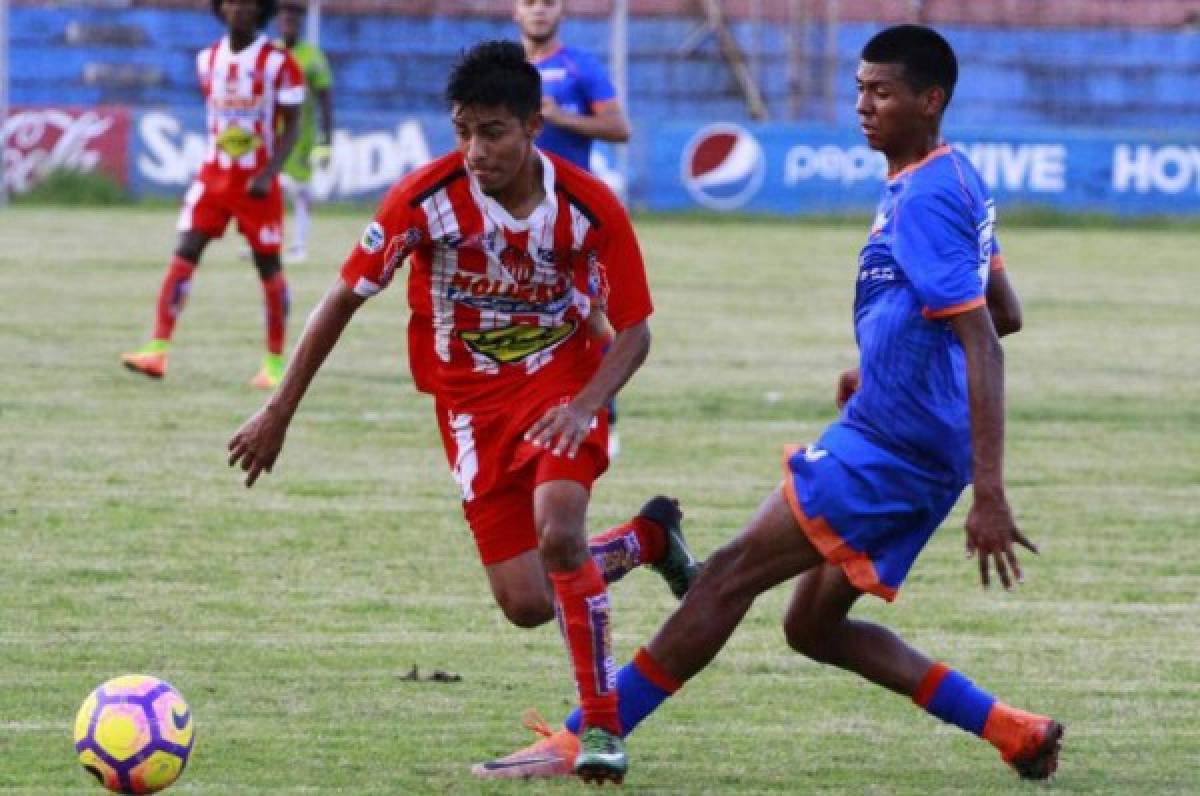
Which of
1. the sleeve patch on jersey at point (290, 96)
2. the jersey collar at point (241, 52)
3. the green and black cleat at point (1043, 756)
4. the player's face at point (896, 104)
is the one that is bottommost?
the green and black cleat at point (1043, 756)

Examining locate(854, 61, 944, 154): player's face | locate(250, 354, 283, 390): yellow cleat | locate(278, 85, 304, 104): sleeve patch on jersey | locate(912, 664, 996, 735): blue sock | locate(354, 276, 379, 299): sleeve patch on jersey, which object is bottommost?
locate(250, 354, 283, 390): yellow cleat

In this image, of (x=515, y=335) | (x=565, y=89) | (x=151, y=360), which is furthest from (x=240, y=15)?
(x=515, y=335)

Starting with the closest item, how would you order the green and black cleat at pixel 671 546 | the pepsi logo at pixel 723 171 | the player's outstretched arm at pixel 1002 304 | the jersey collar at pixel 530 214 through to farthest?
the player's outstretched arm at pixel 1002 304 → the jersey collar at pixel 530 214 → the green and black cleat at pixel 671 546 → the pepsi logo at pixel 723 171

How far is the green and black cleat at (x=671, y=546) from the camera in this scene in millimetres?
6957

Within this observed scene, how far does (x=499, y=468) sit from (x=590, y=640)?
0.66 metres

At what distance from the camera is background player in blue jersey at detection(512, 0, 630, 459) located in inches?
447

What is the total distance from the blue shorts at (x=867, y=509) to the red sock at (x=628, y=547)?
4.04ft

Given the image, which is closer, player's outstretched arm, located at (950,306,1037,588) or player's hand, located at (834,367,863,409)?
player's outstretched arm, located at (950,306,1037,588)

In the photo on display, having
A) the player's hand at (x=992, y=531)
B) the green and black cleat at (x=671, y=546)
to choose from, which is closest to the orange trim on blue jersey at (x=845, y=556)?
the player's hand at (x=992, y=531)

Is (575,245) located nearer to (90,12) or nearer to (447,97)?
(447,97)

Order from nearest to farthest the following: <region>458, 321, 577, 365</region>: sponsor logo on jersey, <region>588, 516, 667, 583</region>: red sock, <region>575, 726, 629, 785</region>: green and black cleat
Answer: <region>575, 726, 629, 785</region>: green and black cleat, <region>458, 321, 577, 365</region>: sponsor logo on jersey, <region>588, 516, 667, 583</region>: red sock

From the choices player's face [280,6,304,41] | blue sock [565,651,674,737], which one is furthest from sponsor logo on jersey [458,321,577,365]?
player's face [280,6,304,41]

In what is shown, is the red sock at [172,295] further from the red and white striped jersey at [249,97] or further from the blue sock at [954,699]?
the blue sock at [954,699]

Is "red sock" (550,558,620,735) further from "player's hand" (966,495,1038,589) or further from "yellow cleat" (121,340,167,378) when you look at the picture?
"yellow cleat" (121,340,167,378)
